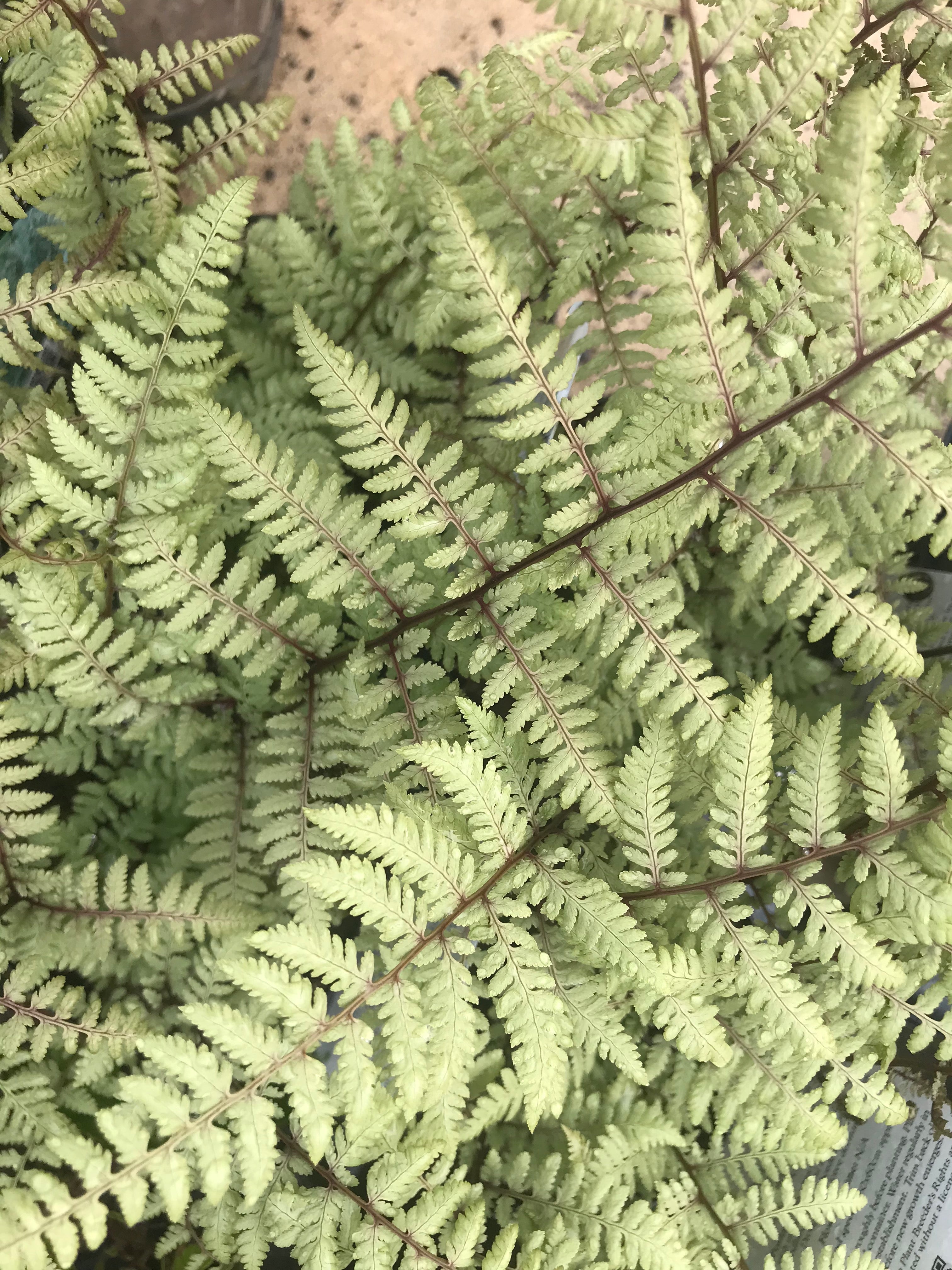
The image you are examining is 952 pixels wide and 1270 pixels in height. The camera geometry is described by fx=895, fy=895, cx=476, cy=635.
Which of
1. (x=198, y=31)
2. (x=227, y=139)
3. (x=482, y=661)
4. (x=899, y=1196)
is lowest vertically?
(x=899, y=1196)

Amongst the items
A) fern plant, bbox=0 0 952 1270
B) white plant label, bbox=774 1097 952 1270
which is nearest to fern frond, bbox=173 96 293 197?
fern plant, bbox=0 0 952 1270

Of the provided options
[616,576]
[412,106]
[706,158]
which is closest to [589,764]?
[616,576]

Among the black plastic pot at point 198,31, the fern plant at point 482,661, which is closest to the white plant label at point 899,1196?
the fern plant at point 482,661

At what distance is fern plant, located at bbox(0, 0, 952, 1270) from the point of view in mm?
1326

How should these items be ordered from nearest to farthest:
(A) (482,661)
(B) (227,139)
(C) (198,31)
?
1. (A) (482,661)
2. (B) (227,139)
3. (C) (198,31)

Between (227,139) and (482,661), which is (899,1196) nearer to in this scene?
(482,661)

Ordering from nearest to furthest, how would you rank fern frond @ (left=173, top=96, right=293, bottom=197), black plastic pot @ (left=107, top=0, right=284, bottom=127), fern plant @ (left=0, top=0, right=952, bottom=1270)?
fern plant @ (left=0, top=0, right=952, bottom=1270), fern frond @ (left=173, top=96, right=293, bottom=197), black plastic pot @ (left=107, top=0, right=284, bottom=127)

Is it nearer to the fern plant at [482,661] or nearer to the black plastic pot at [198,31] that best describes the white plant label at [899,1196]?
the fern plant at [482,661]

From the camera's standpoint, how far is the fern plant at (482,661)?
1.33 meters

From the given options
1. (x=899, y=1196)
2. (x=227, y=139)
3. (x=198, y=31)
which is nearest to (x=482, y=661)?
(x=227, y=139)

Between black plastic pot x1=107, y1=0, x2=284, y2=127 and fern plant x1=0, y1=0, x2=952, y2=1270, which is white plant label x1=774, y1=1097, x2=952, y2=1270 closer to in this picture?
fern plant x1=0, y1=0, x2=952, y2=1270

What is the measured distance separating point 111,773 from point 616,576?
1353mm

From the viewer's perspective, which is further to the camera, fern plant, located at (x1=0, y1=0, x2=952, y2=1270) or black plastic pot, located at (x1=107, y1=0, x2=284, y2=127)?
black plastic pot, located at (x1=107, y1=0, x2=284, y2=127)

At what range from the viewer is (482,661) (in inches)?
63.1
